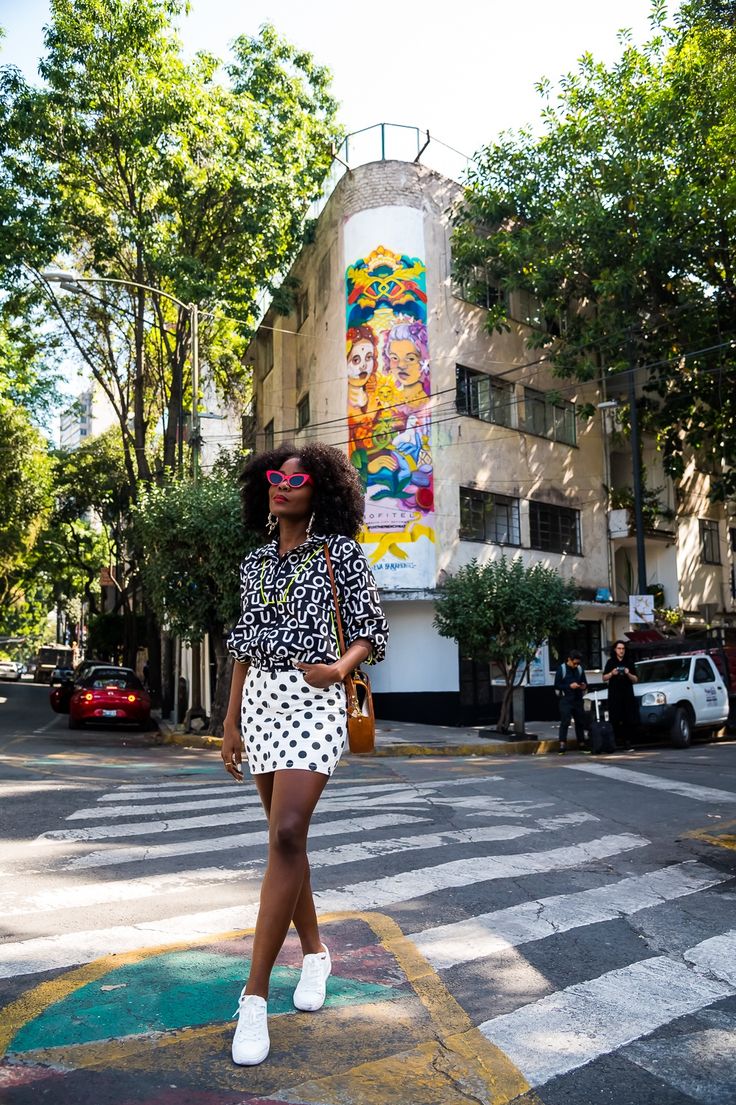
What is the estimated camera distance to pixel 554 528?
28281 millimetres

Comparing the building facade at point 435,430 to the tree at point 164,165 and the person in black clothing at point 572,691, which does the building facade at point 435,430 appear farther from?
the person in black clothing at point 572,691

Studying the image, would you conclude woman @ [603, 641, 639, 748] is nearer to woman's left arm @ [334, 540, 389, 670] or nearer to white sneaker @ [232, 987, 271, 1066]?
woman's left arm @ [334, 540, 389, 670]

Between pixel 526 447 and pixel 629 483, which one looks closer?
pixel 526 447

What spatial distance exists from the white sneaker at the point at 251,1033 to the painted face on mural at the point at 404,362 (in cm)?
2196

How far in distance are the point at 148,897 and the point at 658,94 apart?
22.7m

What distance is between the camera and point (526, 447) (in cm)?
2744

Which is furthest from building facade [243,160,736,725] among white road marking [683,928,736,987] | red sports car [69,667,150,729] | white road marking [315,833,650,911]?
white road marking [683,928,736,987]

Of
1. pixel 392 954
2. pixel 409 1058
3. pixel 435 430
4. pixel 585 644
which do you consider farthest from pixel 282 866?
pixel 585 644

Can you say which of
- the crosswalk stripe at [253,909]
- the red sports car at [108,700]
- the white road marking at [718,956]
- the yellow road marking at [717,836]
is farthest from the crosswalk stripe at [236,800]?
the red sports car at [108,700]

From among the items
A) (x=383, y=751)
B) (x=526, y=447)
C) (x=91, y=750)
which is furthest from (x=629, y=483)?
(x=91, y=750)

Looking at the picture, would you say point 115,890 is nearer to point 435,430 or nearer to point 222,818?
point 222,818

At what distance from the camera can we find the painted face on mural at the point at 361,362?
81.3 feet

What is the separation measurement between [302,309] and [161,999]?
2788 centimetres

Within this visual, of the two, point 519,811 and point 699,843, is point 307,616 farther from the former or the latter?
point 519,811
